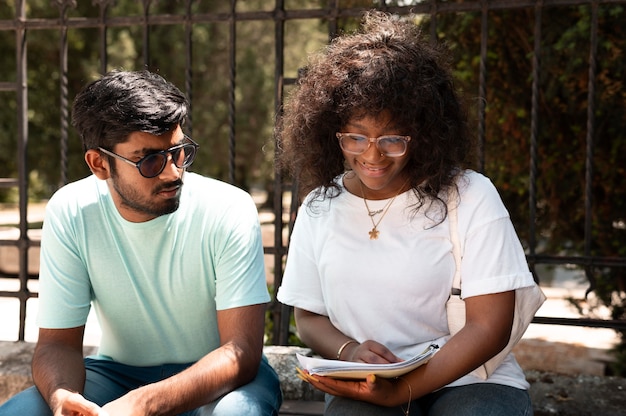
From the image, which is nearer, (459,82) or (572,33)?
(572,33)

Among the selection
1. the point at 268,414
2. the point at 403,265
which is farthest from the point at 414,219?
the point at 268,414

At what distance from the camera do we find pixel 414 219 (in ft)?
8.44

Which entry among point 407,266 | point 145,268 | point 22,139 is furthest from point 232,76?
point 407,266

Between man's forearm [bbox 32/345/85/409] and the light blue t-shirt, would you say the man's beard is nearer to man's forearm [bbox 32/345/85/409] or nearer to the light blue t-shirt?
the light blue t-shirt

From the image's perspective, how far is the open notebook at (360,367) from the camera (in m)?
2.27

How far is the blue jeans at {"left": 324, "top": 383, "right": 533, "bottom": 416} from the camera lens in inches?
94.5

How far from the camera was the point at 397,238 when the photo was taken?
8.46ft

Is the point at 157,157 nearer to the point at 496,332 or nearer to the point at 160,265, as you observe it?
the point at 160,265

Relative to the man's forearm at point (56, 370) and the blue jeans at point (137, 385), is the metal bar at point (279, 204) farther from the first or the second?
the man's forearm at point (56, 370)

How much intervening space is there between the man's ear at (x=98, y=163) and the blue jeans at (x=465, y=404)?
1064 millimetres

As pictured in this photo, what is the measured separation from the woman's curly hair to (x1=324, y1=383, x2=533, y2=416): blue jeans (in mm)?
588

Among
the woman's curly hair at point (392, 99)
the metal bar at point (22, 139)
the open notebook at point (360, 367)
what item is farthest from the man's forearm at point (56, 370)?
the metal bar at point (22, 139)

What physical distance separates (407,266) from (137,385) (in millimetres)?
1067

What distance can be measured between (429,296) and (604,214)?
115 inches
